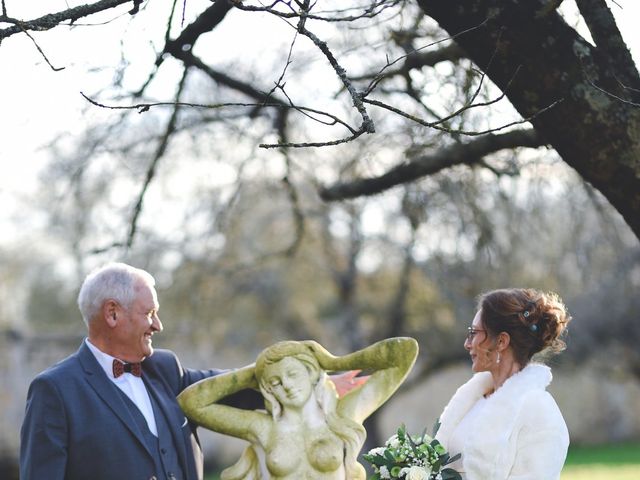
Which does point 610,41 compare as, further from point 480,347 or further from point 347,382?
point 347,382

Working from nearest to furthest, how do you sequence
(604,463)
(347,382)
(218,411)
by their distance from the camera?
(218,411)
(347,382)
(604,463)

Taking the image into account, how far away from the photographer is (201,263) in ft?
53.6

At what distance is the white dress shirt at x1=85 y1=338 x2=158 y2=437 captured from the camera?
446 cm

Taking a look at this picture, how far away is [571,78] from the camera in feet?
13.1

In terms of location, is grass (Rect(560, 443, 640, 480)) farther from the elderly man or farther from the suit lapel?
the suit lapel

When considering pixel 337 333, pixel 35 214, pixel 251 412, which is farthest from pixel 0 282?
pixel 251 412

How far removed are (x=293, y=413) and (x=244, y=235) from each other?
42.9ft

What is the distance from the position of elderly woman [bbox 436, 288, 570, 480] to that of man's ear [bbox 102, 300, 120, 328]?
1.43 metres

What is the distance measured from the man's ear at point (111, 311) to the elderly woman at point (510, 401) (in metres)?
1.43

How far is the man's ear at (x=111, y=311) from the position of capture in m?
4.43

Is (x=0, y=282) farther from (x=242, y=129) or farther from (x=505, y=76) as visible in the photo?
(x=505, y=76)

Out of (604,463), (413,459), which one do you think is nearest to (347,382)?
(413,459)

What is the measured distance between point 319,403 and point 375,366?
30cm

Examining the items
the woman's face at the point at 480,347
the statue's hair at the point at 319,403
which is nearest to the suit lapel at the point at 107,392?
the statue's hair at the point at 319,403
